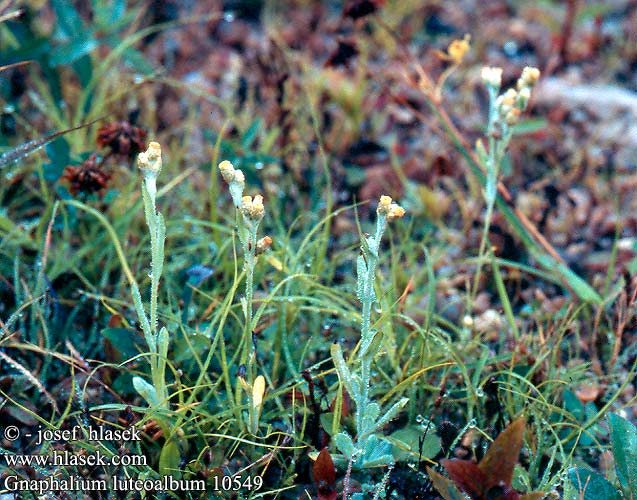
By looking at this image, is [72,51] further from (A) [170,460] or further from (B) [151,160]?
(A) [170,460]

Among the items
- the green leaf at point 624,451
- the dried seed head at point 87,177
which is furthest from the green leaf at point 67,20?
the green leaf at point 624,451

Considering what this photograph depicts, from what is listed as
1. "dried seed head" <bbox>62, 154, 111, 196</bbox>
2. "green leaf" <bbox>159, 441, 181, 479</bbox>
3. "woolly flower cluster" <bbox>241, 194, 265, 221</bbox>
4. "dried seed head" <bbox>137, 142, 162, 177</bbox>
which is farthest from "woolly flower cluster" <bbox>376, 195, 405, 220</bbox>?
"dried seed head" <bbox>62, 154, 111, 196</bbox>

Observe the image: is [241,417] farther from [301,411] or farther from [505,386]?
[505,386]

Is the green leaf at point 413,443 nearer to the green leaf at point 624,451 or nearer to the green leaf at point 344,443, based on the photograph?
the green leaf at point 344,443

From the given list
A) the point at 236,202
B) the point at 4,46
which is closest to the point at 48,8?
the point at 4,46

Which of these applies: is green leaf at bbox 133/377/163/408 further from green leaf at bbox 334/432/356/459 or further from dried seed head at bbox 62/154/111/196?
dried seed head at bbox 62/154/111/196
